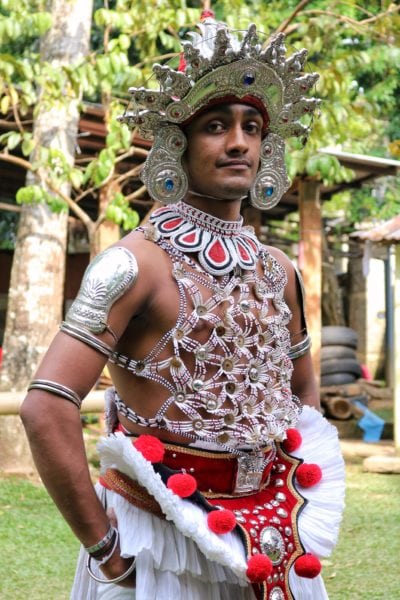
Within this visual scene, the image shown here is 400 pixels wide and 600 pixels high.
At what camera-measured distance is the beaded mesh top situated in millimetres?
2186

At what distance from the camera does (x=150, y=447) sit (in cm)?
213

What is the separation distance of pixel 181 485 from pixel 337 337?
40.7 ft

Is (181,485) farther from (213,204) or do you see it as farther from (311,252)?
(311,252)

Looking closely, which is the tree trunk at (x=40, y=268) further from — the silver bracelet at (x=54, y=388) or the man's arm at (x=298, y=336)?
the silver bracelet at (x=54, y=388)

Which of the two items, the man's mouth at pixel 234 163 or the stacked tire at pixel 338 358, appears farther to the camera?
the stacked tire at pixel 338 358

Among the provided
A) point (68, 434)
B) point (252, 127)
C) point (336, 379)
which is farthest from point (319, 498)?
point (336, 379)

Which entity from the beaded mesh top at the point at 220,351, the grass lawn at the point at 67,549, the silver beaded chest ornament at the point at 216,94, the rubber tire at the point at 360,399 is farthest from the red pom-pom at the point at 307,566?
the rubber tire at the point at 360,399

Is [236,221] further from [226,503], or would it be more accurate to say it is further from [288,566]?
[288,566]

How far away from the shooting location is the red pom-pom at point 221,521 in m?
2.10

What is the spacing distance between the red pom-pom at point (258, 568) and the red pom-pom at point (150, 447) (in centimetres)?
31

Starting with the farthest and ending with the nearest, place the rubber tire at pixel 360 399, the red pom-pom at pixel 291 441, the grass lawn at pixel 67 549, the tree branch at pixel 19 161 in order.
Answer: the rubber tire at pixel 360 399 → the tree branch at pixel 19 161 → the grass lawn at pixel 67 549 → the red pom-pom at pixel 291 441

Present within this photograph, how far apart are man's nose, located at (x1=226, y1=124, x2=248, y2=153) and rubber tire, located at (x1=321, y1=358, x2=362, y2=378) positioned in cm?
1133

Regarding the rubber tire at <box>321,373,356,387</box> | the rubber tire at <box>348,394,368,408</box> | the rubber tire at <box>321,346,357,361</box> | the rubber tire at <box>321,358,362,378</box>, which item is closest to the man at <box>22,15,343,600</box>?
the rubber tire at <box>348,394,368,408</box>

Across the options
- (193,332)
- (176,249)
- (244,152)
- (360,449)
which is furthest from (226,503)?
(360,449)
